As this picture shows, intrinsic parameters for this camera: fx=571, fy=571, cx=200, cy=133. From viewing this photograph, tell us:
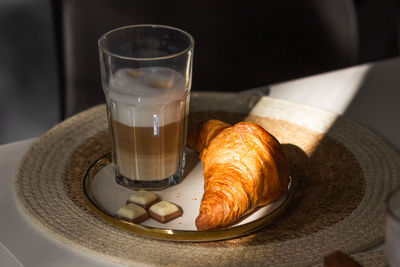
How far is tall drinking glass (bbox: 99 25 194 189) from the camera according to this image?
0.67 meters

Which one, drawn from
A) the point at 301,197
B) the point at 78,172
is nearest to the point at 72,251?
the point at 78,172

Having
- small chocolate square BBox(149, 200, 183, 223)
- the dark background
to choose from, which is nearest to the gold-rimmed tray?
small chocolate square BBox(149, 200, 183, 223)

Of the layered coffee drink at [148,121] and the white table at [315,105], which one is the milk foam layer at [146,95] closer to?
the layered coffee drink at [148,121]

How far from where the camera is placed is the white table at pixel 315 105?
58cm

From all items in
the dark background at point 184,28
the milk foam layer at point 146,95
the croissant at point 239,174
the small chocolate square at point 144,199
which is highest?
the milk foam layer at point 146,95

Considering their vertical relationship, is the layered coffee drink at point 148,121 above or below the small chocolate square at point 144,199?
above

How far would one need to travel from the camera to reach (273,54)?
1.53 metres

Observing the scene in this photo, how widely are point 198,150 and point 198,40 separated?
2.29 feet

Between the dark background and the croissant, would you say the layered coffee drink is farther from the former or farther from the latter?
the dark background

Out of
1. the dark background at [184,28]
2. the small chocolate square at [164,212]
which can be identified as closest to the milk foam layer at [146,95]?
the small chocolate square at [164,212]

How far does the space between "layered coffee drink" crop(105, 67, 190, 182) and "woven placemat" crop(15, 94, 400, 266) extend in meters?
0.06

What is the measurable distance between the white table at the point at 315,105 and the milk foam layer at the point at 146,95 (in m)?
0.17

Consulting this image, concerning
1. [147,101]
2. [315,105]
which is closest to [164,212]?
[147,101]

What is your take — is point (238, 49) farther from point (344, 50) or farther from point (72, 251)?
point (72, 251)
